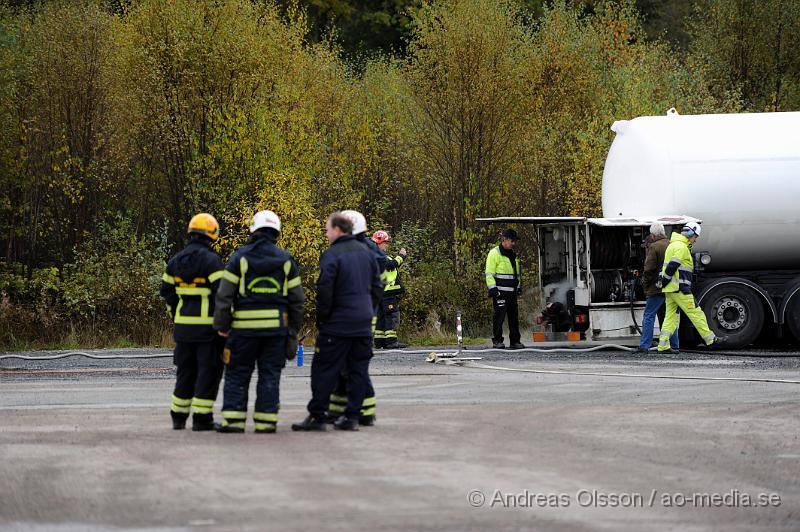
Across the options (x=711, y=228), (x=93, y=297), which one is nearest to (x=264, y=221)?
(x=711, y=228)

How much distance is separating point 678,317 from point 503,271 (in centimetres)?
289

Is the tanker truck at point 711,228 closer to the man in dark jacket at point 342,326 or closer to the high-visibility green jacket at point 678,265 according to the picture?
the high-visibility green jacket at point 678,265

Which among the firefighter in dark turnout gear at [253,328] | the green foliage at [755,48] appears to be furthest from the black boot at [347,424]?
the green foliage at [755,48]

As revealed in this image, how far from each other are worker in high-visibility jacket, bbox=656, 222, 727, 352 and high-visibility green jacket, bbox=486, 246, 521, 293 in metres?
2.42

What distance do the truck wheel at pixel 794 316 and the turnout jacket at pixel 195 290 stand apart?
1264cm

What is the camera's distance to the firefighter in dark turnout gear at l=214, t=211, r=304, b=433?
11.4 metres

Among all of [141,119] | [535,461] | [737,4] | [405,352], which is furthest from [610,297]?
[737,4]

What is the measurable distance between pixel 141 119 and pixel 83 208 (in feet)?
8.63

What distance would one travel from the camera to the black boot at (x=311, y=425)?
11516 mm

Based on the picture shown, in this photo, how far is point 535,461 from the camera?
964 cm

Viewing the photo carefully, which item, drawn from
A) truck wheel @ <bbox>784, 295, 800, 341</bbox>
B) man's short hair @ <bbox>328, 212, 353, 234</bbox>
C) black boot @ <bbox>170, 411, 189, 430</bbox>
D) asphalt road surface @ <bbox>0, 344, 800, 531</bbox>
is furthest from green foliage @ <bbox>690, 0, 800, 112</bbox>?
black boot @ <bbox>170, 411, 189, 430</bbox>

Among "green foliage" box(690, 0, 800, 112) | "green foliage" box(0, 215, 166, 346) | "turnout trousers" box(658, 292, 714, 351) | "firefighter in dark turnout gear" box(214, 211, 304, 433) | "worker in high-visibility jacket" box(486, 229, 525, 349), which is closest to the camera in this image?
"firefighter in dark turnout gear" box(214, 211, 304, 433)

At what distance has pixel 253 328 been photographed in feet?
37.3

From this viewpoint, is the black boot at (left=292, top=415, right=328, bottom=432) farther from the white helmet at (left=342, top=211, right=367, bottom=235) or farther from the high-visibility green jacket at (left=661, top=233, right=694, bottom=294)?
the high-visibility green jacket at (left=661, top=233, right=694, bottom=294)
